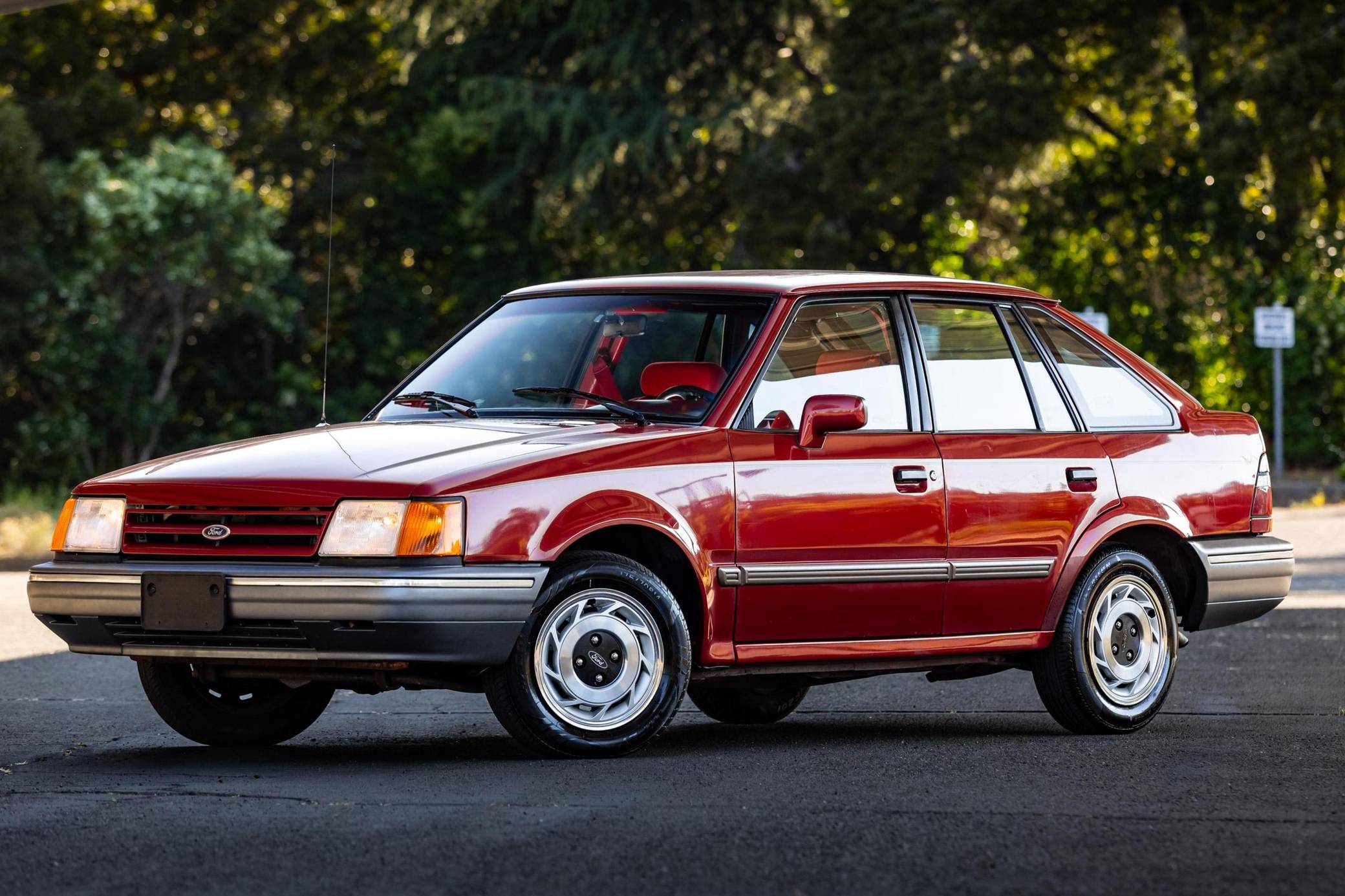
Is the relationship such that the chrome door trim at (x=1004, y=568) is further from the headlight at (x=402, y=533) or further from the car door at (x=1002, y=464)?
the headlight at (x=402, y=533)

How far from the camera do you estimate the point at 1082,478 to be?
858cm

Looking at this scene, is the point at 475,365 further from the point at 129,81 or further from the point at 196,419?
the point at 129,81

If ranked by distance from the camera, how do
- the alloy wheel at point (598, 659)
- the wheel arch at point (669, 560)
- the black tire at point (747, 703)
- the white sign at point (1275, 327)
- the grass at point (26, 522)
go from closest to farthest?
the alloy wheel at point (598, 659) → the wheel arch at point (669, 560) → the black tire at point (747, 703) → the grass at point (26, 522) → the white sign at point (1275, 327)

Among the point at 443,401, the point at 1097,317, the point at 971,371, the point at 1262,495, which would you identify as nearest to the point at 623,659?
the point at 443,401

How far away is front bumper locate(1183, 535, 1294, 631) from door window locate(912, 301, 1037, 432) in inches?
41.4

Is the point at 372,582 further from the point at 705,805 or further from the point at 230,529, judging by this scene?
the point at 705,805

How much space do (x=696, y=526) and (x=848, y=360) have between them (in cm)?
111

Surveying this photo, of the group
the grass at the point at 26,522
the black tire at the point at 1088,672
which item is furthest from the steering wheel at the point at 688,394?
Result: the grass at the point at 26,522

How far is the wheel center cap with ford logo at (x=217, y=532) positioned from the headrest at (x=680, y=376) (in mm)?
1666

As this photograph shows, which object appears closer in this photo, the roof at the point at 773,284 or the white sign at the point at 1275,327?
the roof at the point at 773,284

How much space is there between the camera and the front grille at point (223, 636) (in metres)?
6.86

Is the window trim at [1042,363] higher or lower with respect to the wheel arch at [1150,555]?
higher

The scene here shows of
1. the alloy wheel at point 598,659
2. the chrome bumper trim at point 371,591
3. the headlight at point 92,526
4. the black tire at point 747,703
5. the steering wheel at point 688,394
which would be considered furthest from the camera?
the black tire at point 747,703

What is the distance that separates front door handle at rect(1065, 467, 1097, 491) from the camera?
8539mm
